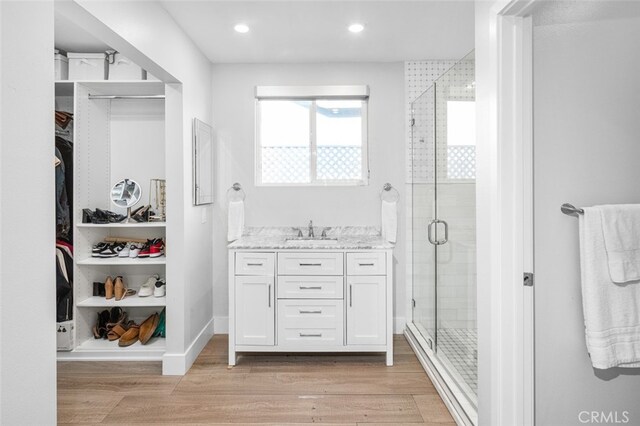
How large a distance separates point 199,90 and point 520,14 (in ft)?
8.39

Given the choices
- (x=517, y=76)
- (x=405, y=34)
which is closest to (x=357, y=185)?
(x=405, y=34)

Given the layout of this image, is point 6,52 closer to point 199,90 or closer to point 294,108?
point 199,90

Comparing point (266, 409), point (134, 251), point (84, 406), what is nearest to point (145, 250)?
point (134, 251)

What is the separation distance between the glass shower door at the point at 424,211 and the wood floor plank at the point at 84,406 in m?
2.21

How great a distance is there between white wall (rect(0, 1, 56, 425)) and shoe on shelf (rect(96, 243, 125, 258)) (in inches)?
74.7

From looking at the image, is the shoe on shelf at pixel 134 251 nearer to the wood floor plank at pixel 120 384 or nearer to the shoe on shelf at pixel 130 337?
the shoe on shelf at pixel 130 337

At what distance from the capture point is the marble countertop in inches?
122

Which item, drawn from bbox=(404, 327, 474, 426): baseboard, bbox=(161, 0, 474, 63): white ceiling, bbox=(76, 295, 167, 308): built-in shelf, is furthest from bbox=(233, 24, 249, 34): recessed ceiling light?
bbox=(404, 327, 474, 426): baseboard

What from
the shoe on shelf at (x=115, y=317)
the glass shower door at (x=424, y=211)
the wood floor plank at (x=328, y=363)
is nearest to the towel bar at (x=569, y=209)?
the glass shower door at (x=424, y=211)

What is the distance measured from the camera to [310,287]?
3.11m

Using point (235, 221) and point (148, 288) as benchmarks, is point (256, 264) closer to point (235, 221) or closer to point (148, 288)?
point (235, 221)

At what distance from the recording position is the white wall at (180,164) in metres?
2.41

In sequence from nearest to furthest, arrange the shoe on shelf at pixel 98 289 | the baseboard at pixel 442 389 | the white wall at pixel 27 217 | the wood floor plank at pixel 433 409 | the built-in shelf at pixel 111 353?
the white wall at pixel 27 217 → the baseboard at pixel 442 389 → the wood floor plank at pixel 433 409 → the built-in shelf at pixel 111 353 → the shoe on shelf at pixel 98 289

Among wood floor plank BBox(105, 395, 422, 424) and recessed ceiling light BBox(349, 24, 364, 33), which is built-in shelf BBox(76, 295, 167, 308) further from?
recessed ceiling light BBox(349, 24, 364, 33)
